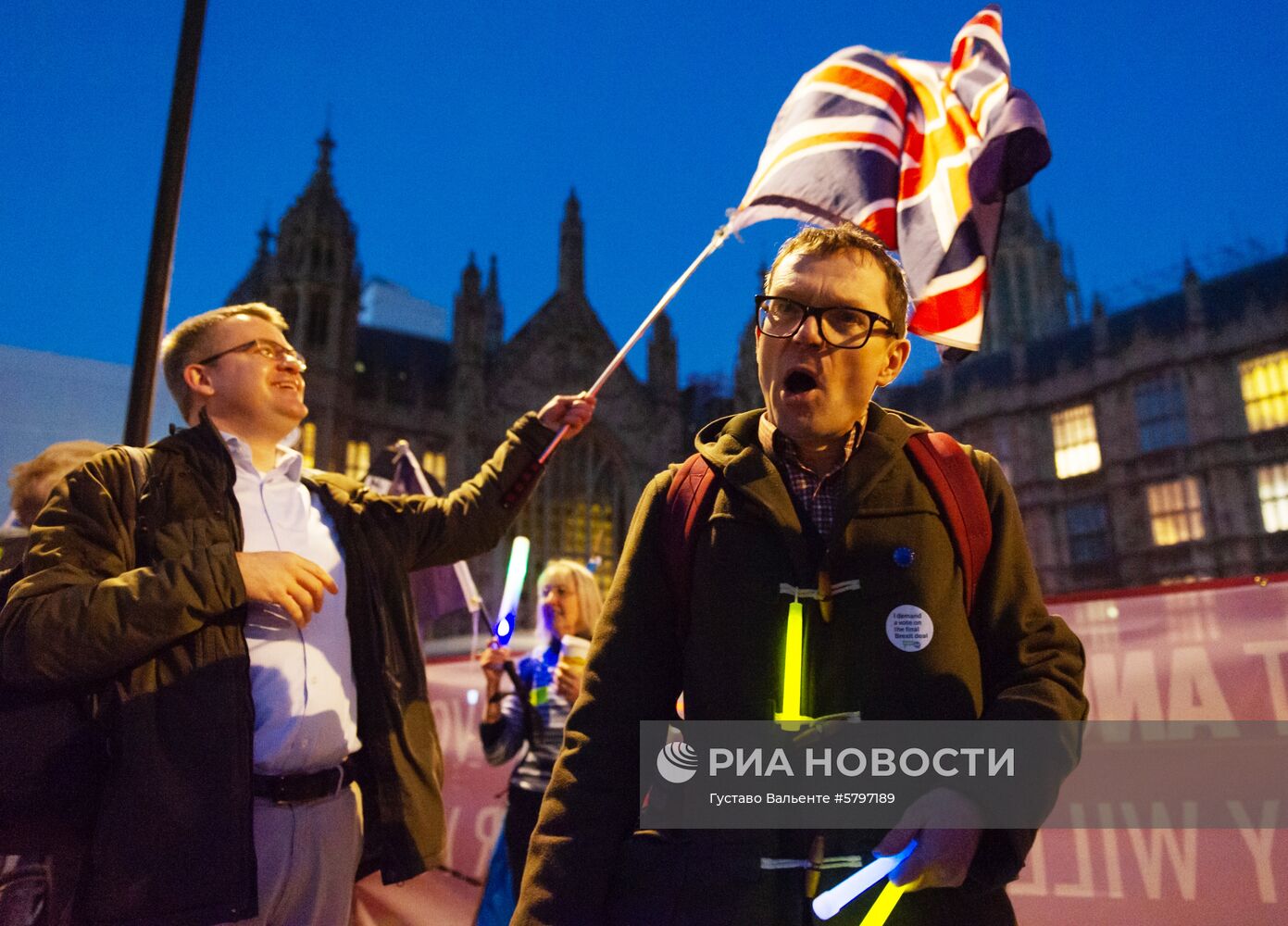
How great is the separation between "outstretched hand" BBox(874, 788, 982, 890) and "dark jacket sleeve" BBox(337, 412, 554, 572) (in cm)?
206

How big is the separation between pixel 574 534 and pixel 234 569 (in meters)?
29.6

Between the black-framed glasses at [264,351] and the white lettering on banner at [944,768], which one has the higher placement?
the black-framed glasses at [264,351]

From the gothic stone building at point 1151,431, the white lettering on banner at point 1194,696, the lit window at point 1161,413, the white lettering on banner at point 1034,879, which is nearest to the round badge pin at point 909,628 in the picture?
the white lettering on banner at point 1034,879

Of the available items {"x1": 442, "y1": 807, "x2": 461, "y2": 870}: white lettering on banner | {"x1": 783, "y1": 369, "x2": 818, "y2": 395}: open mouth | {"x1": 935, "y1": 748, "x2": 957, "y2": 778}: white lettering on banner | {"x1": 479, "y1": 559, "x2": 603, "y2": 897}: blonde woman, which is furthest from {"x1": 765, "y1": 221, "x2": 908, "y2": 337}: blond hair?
{"x1": 442, "y1": 807, "x2": 461, "y2": 870}: white lettering on banner

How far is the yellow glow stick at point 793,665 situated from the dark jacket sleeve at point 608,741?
308 millimetres

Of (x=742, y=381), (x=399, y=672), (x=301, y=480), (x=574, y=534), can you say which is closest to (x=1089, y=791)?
(x=399, y=672)

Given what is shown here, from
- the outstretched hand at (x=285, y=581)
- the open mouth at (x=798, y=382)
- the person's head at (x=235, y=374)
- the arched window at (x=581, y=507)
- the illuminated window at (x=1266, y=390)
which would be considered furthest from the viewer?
the arched window at (x=581, y=507)

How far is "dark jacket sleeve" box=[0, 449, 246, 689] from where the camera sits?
203cm

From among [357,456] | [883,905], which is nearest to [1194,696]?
[883,905]

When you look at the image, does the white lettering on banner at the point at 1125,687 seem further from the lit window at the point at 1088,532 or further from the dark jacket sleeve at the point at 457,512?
the lit window at the point at 1088,532

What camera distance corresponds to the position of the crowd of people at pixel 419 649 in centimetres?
146

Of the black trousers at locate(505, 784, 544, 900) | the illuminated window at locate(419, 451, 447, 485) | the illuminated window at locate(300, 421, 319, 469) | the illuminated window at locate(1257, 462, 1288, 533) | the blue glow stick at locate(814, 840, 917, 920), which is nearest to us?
the blue glow stick at locate(814, 840, 917, 920)

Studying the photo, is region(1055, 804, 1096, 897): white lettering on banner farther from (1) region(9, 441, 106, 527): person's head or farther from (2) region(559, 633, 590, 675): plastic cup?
(1) region(9, 441, 106, 527): person's head

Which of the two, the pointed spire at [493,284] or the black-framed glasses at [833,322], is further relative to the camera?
the pointed spire at [493,284]
